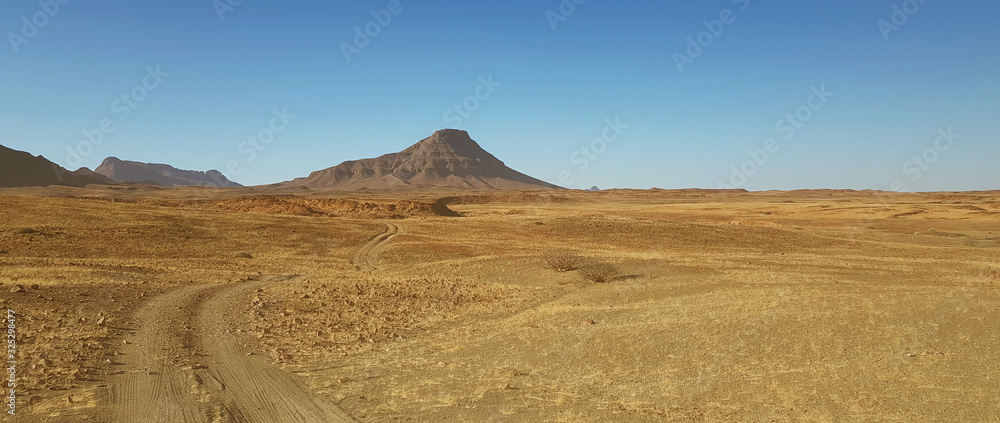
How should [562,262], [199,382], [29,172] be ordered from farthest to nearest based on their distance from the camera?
[29,172]
[562,262]
[199,382]

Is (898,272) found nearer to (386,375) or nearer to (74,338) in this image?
(386,375)

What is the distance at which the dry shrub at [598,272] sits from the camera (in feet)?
68.6

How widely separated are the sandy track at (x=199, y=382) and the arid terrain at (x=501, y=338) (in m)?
Result: 0.05

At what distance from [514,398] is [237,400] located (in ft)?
14.1

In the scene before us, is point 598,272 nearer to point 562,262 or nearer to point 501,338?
point 562,262

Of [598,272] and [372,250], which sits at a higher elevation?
[598,272]

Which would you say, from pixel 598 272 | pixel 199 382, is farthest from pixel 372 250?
pixel 199 382

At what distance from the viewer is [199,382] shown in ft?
31.3

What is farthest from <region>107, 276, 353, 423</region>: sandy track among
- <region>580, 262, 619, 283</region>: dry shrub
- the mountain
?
the mountain

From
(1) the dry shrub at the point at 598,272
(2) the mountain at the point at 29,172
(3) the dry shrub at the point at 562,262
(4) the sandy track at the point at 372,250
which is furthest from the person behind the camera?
(2) the mountain at the point at 29,172

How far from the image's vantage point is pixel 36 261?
2284cm

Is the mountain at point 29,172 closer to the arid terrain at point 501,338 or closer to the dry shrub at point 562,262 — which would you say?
the arid terrain at point 501,338

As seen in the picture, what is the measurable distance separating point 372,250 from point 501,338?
75.9ft

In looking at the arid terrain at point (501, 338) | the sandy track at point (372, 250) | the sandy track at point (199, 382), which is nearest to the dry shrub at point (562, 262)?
the arid terrain at point (501, 338)
